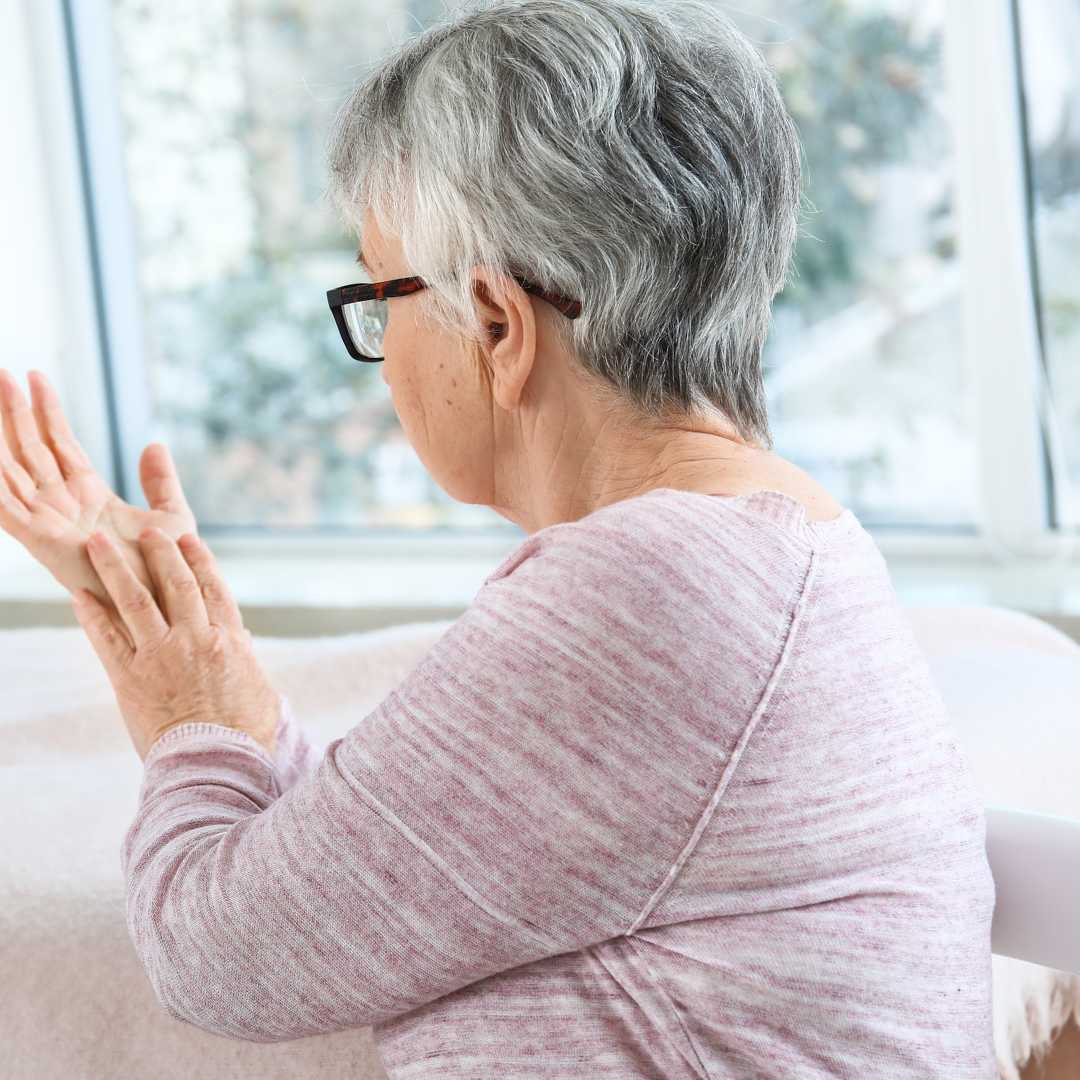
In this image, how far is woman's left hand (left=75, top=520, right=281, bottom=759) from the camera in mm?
974

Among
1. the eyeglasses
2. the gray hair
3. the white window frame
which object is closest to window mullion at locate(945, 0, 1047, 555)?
the white window frame

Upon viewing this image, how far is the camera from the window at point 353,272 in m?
A: 2.31

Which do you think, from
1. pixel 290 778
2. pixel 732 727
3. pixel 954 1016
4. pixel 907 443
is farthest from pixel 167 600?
pixel 907 443

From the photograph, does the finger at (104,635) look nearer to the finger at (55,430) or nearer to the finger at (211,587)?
the finger at (211,587)

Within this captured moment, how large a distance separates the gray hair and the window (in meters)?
1.38

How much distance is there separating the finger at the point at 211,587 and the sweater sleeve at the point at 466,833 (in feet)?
1.06

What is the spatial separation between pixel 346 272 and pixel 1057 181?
4.61 feet

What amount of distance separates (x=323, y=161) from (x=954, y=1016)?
2.48 ft

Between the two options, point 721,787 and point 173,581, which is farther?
point 173,581

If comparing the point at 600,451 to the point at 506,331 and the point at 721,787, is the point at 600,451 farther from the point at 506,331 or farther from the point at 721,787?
the point at 721,787

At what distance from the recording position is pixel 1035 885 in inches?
32.8

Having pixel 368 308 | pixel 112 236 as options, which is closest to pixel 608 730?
pixel 368 308

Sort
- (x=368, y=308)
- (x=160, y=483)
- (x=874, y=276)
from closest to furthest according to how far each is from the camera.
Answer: (x=368, y=308) < (x=160, y=483) < (x=874, y=276)

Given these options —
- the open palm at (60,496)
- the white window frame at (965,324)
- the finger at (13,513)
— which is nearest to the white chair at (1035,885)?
the open palm at (60,496)
